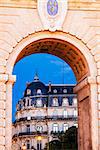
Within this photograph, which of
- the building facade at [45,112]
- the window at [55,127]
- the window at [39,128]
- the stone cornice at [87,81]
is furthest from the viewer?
the window at [39,128]

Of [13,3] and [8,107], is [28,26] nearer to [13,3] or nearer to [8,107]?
[13,3]

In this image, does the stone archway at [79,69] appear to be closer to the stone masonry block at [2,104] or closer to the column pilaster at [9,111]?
the column pilaster at [9,111]

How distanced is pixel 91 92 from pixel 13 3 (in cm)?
476

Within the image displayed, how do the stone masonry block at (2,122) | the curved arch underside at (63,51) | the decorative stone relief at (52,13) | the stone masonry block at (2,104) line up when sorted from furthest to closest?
the curved arch underside at (63,51) → the decorative stone relief at (52,13) → the stone masonry block at (2,104) → the stone masonry block at (2,122)

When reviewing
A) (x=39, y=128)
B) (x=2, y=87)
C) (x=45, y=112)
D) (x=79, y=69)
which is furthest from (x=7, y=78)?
(x=39, y=128)

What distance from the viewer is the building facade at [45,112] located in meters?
65.4

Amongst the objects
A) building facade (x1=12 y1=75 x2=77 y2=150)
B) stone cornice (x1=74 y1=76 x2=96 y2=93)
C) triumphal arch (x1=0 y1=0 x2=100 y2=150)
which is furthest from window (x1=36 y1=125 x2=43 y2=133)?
triumphal arch (x1=0 y1=0 x2=100 y2=150)

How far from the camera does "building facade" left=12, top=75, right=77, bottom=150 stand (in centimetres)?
6538

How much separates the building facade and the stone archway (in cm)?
4439

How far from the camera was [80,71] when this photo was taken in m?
20.0

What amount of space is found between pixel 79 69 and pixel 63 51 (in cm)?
108

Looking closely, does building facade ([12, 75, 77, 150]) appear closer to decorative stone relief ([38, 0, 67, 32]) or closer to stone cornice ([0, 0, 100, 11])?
stone cornice ([0, 0, 100, 11])

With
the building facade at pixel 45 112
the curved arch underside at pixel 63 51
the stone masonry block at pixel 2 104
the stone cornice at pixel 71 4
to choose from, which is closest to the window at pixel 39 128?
the building facade at pixel 45 112

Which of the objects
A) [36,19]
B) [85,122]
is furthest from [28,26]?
[85,122]
